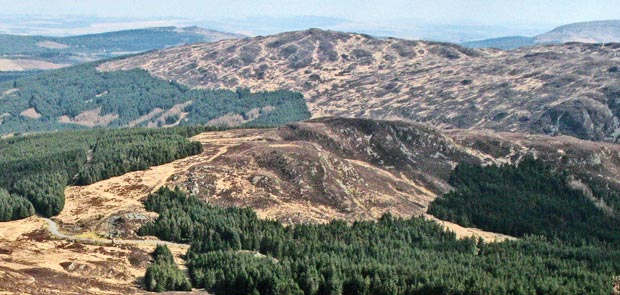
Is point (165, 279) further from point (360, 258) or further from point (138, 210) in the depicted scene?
point (138, 210)

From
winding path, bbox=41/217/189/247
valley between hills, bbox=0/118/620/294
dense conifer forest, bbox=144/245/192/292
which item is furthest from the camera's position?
winding path, bbox=41/217/189/247

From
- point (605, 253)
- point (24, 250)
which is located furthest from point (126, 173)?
point (605, 253)

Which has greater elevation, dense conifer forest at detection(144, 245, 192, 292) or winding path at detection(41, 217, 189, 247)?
dense conifer forest at detection(144, 245, 192, 292)

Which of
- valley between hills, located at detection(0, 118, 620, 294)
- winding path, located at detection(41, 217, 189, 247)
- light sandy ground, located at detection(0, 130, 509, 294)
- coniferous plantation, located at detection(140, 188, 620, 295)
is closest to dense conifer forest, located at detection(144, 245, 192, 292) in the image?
coniferous plantation, located at detection(140, 188, 620, 295)

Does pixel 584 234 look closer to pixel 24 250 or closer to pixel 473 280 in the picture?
pixel 473 280

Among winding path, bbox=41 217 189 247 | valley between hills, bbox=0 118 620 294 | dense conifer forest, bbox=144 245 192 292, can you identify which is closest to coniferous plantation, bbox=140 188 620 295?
dense conifer forest, bbox=144 245 192 292

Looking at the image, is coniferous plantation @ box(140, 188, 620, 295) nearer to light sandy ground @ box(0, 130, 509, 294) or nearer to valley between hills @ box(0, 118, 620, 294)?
valley between hills @ box(0, 118, 620, 294)

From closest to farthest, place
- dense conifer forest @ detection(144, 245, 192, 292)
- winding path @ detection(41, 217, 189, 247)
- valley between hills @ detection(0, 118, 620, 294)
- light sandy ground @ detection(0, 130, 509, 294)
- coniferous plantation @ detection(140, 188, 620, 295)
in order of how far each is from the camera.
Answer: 1. light sandy ground @ detection(0, 130, 509, 294)
2. dense conifer forest @ detection(144, 245, 192, 292)
3. valley between hills @ detection(0, 118, 620, 294)
4. coniferous plantation @ detection(140, 188, 620, 295)
5. winding path @ detection(41, 217, 189, 247)

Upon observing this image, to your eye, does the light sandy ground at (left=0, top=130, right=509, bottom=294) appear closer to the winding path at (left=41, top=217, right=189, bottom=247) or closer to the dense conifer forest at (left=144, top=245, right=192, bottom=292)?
the winding path at (left=41, top=217, right=189, bottom=247)

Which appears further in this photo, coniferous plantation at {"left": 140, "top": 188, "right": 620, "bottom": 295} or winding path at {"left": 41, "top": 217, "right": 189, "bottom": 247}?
winding path at {"left": 41, "top": 217, "right": 189, "bottom": 247}
